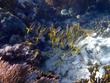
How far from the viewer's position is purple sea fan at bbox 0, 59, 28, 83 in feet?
10.5

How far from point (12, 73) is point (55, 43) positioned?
10.7ft

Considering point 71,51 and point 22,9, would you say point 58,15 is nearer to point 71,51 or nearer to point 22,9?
point 22,9

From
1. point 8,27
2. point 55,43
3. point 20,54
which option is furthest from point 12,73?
point 55,43

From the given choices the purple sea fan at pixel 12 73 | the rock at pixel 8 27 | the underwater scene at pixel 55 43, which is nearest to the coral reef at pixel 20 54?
the underwater scene at pixel 55 43

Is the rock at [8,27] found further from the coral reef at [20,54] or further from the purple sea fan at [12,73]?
the purple sea fan at [12,73]

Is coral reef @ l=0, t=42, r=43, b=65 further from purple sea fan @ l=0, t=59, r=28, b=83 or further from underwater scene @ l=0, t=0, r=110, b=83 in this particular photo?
purple sea fan @ l=0, t=59, r=28, b=83

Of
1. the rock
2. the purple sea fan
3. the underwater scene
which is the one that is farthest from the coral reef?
the purple sea fan

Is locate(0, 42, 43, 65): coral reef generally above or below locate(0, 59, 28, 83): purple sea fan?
above

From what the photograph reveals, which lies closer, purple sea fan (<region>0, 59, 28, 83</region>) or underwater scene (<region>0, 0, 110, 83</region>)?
purple sea fan (<region>0, 59, 28, 83</region>)

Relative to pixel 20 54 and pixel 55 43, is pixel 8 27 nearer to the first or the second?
pixel 20 54

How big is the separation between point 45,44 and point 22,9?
185cm

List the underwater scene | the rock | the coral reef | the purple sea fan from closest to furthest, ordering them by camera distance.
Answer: the purple sea fan < the underwater scene < the coral reef < the rock

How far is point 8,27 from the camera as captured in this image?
226 inches

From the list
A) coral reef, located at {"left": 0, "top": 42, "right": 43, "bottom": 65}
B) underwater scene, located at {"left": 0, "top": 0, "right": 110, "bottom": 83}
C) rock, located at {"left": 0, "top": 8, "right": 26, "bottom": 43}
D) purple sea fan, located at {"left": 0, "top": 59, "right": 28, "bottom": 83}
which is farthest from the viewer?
rock, located at {"left": 0, "top": 8, "right": 26, "bottom": 43}
